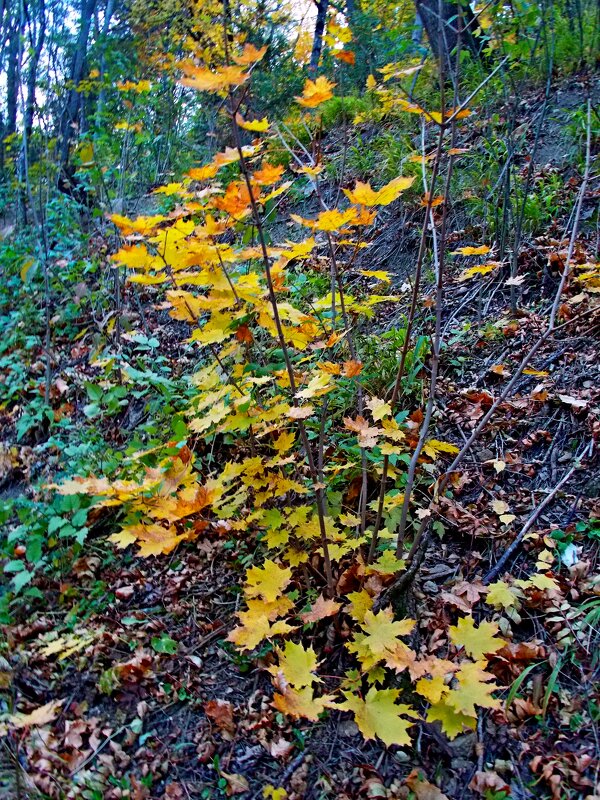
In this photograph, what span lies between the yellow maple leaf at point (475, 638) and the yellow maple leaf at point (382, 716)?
281mm

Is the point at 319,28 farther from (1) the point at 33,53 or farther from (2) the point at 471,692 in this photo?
(2) the point at 471,692

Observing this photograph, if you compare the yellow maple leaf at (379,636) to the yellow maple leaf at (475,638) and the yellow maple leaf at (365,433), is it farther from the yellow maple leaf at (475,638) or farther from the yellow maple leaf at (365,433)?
the yellow maple leaf at (365,433)

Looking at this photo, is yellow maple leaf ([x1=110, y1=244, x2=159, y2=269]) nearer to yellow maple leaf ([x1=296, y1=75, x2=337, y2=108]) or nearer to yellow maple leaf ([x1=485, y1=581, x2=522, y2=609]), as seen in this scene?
yellow maple leaf ([x1=296, y1=75, x2=337, y2=108])

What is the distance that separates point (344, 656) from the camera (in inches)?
85.5

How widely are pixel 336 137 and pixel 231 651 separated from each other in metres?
5.77

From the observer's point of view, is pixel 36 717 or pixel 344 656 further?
pixel 344 656

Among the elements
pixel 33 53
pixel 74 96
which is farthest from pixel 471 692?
pixel 74 96

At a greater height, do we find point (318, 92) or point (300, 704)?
point (318, 92)

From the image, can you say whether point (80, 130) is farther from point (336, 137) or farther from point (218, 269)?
point (218, 269)

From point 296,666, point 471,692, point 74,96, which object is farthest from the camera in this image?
point 74,96

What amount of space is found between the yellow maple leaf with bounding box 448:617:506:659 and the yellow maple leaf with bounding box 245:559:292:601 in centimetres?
61

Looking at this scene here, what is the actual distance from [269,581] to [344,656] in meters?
0.49

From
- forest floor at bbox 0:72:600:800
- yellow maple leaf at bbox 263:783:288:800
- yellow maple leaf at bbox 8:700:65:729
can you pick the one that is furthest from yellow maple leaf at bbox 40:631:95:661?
yellow maple leaf at bbox 263:783:288:800

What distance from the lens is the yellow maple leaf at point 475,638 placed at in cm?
185
